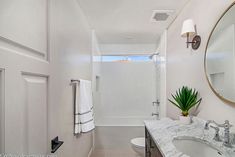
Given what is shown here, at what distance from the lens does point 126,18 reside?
2.82m

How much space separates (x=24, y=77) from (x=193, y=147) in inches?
50.4

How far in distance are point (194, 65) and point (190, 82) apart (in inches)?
8.7

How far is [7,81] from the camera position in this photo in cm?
77

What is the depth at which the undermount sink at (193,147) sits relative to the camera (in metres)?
1.28

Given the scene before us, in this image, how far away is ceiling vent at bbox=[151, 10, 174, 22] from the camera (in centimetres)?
251

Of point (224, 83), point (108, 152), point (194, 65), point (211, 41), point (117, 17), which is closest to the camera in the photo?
point (224, 83)

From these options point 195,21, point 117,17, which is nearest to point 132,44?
point 117,17

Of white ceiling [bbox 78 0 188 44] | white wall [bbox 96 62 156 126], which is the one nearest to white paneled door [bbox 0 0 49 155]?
white ceiling [bbox 78 0 188 44]

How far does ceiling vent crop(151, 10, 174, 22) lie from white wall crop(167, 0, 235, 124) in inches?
6.4

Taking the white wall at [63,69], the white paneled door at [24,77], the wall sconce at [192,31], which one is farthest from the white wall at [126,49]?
the white paneled door at [24,77]

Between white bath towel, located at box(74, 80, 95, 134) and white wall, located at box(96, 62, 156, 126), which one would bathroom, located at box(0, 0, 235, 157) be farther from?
white wall, located at box(96, 62, 156, 126)

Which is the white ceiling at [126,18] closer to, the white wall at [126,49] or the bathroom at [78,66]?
the bathroom at [78,66]

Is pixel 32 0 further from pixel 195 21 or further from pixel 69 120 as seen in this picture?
pixel 195 21

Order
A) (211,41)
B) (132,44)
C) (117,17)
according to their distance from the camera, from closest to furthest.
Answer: (211,41)
(117,17)
(132,44)
